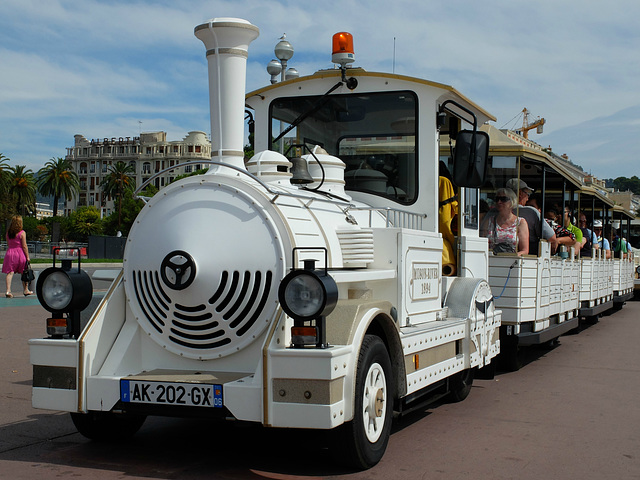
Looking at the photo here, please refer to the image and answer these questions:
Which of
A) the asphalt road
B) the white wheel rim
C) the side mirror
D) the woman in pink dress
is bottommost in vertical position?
the asphalt road

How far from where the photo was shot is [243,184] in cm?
492

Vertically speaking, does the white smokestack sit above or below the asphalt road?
above

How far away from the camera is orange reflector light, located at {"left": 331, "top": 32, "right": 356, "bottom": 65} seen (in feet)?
21.3

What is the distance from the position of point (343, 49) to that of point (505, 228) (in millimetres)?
4097

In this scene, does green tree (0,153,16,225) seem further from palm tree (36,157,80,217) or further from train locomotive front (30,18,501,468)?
train locomotive front (30,18,501,468)

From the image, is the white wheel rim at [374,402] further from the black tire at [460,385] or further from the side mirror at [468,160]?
Result: the black tire at [460,385]

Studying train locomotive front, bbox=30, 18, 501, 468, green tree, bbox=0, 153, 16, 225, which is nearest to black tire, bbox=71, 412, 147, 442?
train locomotive front, bbox=30, 18, 501, 468

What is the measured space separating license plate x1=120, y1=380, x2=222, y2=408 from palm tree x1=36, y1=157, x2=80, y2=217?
293ft

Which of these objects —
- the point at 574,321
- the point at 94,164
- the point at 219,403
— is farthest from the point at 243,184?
the point at 94,164

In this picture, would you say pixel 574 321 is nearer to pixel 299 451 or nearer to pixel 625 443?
pixel 625 443

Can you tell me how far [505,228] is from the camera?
9.71m

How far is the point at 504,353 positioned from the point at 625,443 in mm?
3667

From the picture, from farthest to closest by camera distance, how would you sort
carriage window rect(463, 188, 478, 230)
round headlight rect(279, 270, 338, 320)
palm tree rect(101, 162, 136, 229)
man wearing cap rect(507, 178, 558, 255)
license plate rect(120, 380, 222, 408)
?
palm tree rect(101, 162, 136, 229)
man wearing cap rect(507, 178, 558, 255)
carriage window rect(463, 188, 478, 230)
license plate rect(120, 380, 222, 408)
round headlight rect(279, 270, 338, 320)

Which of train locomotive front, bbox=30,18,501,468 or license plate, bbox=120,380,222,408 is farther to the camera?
license plate, bbox=120,380,222,408
